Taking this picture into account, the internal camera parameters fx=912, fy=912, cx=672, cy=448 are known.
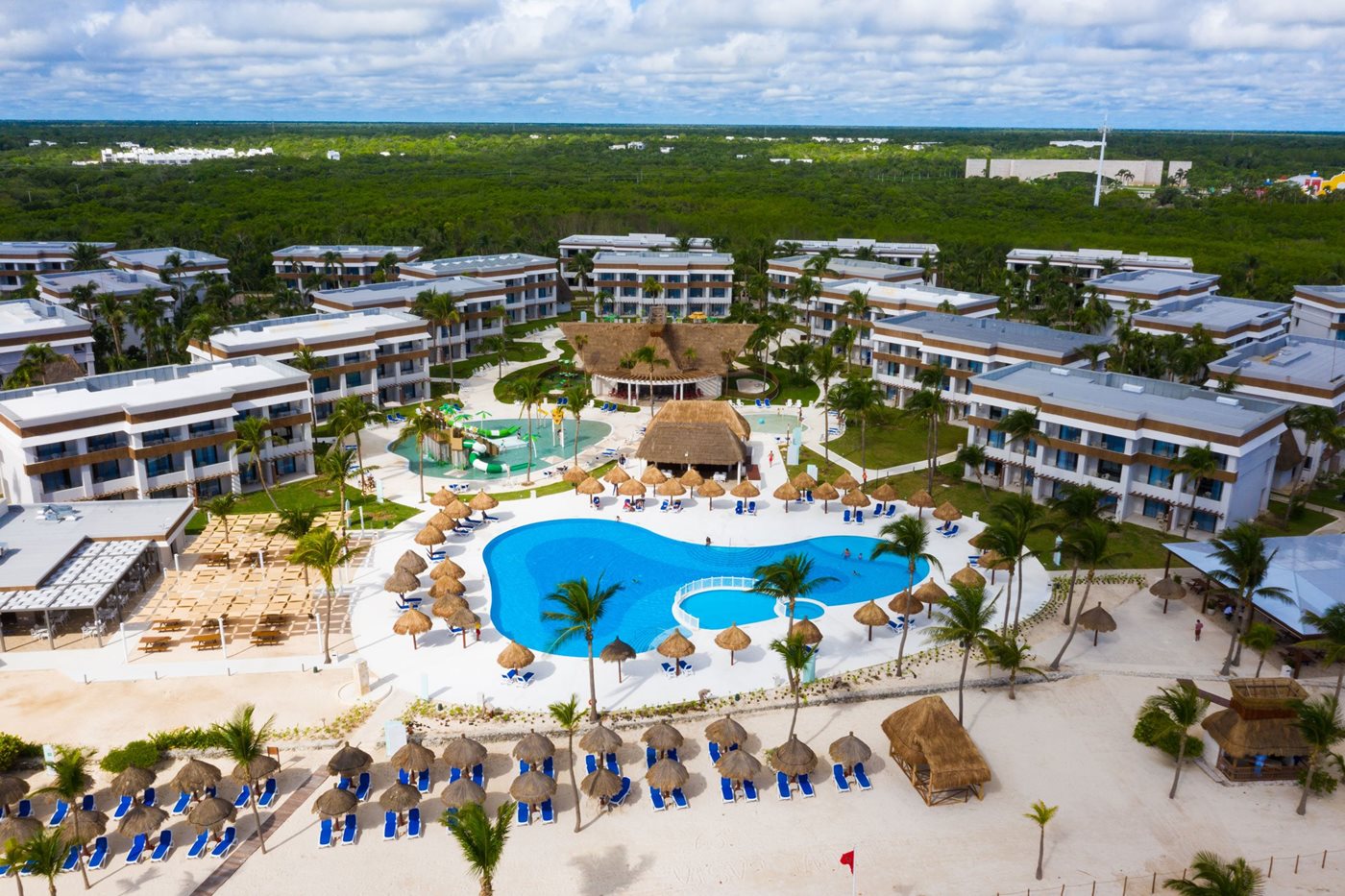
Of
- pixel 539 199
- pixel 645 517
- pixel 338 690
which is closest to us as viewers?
pixel 338 690

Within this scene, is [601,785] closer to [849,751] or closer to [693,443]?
[849,751]

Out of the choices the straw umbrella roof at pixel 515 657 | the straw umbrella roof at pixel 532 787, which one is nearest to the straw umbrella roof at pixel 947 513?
the straw umbrella roof at pixel 515 657

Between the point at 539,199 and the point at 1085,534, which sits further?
the point at 539,199

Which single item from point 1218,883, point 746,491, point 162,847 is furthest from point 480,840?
point 746,491

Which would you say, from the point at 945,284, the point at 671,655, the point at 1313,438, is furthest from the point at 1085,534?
the point at 945,284

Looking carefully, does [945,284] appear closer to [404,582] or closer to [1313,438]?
[1313,438]

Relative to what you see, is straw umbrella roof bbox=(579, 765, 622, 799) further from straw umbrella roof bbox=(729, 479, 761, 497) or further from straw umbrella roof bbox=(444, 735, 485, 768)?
straw umbrella roof bbox=(729, 479, 761, 497)

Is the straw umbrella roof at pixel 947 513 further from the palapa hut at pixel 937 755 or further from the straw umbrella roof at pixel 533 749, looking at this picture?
the straw umbrella roof at pixel 533 749
